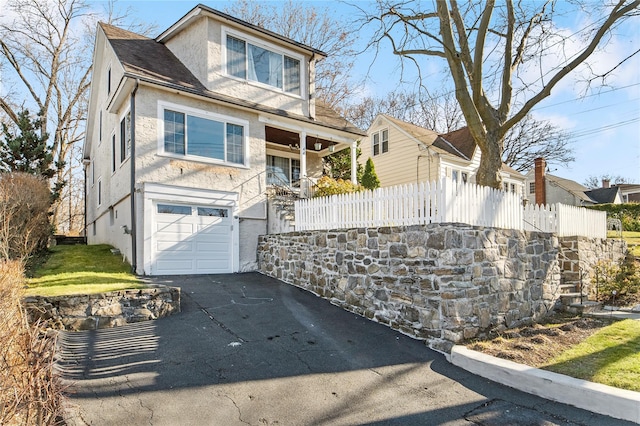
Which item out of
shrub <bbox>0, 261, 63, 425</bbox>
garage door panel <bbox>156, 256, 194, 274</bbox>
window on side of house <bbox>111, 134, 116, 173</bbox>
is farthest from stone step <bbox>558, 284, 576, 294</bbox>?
window on side of house <bbox>111, 134, 116, 173</bbox>

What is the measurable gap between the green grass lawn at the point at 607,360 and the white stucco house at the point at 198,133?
326 inches

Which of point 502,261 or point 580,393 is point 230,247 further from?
point 580,393

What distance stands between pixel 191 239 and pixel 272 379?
654cm

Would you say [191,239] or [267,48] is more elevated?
[267,48]

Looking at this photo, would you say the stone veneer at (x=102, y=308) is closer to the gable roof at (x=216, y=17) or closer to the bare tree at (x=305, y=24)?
the gable roof at (x=216, y=17)

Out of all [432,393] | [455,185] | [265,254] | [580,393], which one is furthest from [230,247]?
[580,393]

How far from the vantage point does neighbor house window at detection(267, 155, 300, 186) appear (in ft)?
45.7

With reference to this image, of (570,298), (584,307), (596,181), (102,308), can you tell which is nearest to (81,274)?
(102,308)

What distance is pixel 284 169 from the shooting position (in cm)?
1504

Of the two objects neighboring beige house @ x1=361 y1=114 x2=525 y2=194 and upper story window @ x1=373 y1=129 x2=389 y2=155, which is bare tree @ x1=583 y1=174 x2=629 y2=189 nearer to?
neighboring beige house @ x1=361 y1=114 x2=525 y2=194

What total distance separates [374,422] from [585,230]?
9.63m

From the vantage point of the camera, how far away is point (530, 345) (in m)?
5.91

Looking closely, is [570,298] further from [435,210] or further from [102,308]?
[102,308]

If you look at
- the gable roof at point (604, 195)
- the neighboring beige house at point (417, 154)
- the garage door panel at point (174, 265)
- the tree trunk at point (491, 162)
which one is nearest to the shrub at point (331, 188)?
the tree trunk at point (491, 162)
